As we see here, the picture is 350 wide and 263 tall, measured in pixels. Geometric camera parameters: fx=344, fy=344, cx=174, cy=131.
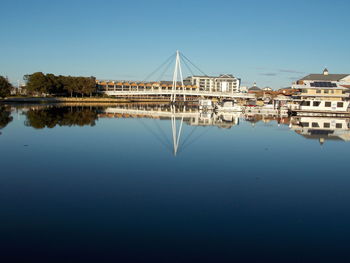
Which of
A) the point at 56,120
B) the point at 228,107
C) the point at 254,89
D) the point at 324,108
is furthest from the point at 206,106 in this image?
the point at 254,89

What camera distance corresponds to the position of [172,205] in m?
6.06

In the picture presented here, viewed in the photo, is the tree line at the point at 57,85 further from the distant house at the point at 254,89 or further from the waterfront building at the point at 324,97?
the distant house at the point at 254,89

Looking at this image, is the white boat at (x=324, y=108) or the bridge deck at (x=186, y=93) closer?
the white boat at (x=324, y=108)

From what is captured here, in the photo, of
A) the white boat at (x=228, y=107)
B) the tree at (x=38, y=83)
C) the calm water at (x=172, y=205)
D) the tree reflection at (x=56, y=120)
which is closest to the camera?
the calm water at (x=172, y=205)

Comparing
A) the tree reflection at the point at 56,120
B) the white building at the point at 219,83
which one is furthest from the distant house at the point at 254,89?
the tree reflection at the point at 56,120

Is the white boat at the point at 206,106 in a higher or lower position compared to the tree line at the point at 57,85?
lower

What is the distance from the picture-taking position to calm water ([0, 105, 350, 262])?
14.4 ft

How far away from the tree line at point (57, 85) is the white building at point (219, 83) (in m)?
65.9

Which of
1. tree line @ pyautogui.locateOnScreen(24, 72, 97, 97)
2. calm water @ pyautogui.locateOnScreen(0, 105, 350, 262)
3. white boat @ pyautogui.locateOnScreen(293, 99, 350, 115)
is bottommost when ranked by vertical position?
calm water @ pyautogui.locateOnScreen(0, 105, 350, 262)

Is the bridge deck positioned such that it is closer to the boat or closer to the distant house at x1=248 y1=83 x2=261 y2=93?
the boat

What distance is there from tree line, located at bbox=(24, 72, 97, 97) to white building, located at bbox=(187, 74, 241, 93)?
65947mm

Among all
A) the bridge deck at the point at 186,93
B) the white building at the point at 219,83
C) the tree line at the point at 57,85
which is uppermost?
the white building at the point at 219,83

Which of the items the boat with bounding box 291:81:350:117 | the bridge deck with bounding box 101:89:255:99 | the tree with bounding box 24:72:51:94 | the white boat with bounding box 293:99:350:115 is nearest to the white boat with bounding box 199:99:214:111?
the boat with bounding box 291:81:350:117

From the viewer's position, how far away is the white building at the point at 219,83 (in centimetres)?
12443
